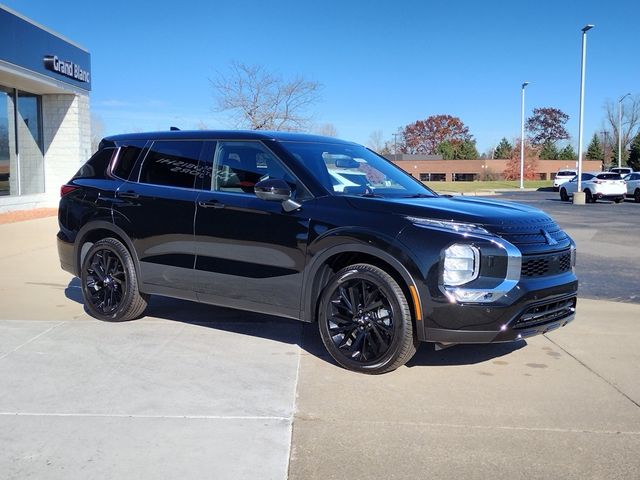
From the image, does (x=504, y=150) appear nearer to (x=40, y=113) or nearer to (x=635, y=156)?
(x=635, y=156)

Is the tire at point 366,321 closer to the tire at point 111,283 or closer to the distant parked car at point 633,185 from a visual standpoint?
the tire at point 111,283

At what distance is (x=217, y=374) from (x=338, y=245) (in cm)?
135

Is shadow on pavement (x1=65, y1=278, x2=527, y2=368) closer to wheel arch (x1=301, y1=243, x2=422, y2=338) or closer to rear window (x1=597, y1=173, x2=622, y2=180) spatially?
wheel arch (x1=301, y1=243, x2=422, y2=338)

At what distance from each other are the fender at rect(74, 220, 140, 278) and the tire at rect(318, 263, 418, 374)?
2170mm

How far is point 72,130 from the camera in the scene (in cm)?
2127

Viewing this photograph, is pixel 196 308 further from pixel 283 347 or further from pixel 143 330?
pixel 283 347

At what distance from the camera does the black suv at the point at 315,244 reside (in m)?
4.36

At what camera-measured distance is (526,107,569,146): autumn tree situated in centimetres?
10600

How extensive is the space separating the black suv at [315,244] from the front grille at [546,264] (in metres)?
0.01

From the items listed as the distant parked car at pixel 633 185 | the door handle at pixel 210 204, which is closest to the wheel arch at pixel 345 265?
the door handle at pixel 210 204

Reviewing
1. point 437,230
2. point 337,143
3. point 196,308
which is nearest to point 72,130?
point 196,308

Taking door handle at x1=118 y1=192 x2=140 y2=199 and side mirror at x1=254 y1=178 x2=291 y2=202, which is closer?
side mirror at x1=254 y1=178 x2=291 y2=202

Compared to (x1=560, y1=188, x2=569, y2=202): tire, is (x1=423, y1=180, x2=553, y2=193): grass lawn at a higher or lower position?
higher

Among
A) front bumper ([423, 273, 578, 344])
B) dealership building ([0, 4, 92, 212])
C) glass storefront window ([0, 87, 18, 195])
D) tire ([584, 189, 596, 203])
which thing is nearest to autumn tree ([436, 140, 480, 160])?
tire ([584, 189, 596, 203])
